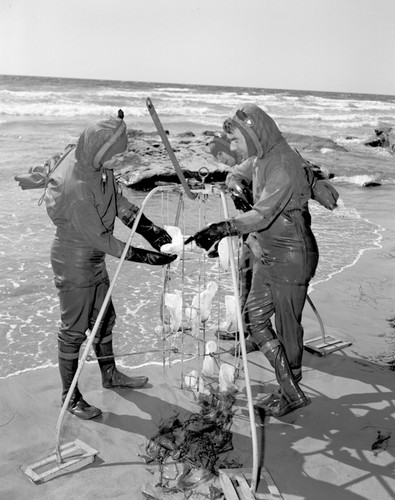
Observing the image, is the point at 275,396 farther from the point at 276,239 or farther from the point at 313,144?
the point at 313,144

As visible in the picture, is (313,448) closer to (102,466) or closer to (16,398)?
(102,466)

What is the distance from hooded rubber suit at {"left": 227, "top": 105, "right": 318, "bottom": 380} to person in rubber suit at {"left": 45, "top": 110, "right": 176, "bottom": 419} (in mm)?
676

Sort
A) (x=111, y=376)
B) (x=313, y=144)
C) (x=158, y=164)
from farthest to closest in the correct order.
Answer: (x=313, y=144) < (x=158, y=164) < (x=111, y=376)

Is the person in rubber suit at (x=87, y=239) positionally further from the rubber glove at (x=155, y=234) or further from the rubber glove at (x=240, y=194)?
the rubber glove at (x=240, y=194)

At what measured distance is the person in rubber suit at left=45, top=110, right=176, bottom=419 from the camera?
3.47 metres

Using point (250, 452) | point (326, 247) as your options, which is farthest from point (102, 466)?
point (326, 247)

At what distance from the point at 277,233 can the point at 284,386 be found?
1060 mm

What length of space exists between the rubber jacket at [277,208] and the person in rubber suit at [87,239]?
0.65 m

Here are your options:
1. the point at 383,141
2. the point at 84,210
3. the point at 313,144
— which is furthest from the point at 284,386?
the point at 383,141

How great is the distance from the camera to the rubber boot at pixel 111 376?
415 centimetres

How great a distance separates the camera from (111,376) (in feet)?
13.9

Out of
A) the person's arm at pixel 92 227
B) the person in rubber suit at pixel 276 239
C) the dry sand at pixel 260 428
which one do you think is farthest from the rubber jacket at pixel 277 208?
the dry sand at pixel 260 428

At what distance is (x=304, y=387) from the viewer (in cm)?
433

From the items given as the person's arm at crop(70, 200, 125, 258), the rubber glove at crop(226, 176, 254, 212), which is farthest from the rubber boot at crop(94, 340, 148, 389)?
the rubber glove at crop(226, 176, 254, 212)
